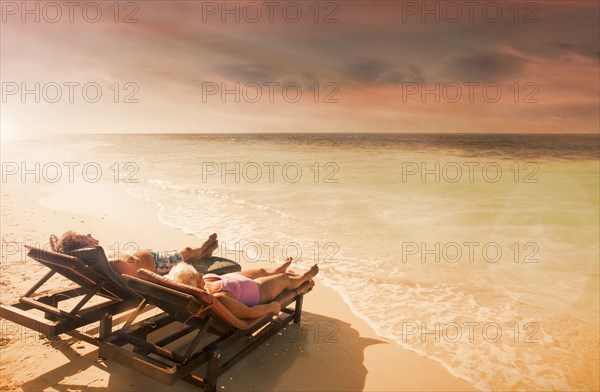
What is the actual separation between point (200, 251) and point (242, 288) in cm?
190

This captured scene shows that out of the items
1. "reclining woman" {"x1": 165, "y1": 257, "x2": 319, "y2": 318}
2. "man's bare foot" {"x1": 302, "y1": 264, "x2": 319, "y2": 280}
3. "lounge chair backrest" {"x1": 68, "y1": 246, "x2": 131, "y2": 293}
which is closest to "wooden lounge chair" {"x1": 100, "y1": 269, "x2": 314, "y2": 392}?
"reclining woman" {"x1": 165, "y1": 257, "x2": 319, "y2": 318}

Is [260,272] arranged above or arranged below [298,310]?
above

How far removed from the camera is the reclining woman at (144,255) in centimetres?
414

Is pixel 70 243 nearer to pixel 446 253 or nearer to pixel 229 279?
pixel 229 279

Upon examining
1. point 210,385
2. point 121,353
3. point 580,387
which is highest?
point 121,353

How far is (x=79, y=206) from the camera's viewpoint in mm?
11789

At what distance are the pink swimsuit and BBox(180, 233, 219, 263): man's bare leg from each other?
5.49 feet

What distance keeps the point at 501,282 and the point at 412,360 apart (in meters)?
3.53

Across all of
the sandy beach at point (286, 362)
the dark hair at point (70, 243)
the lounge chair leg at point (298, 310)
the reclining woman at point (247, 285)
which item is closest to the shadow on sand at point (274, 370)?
the sandy beach at point (286, 362)

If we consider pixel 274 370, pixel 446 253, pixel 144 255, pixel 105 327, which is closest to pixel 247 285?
pixel 274 370

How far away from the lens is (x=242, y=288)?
167 inches

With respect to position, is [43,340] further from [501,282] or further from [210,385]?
[501,282]

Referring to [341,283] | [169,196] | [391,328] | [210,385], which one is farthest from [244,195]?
[210,385]

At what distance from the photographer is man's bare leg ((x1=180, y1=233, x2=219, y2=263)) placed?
5.82 m
